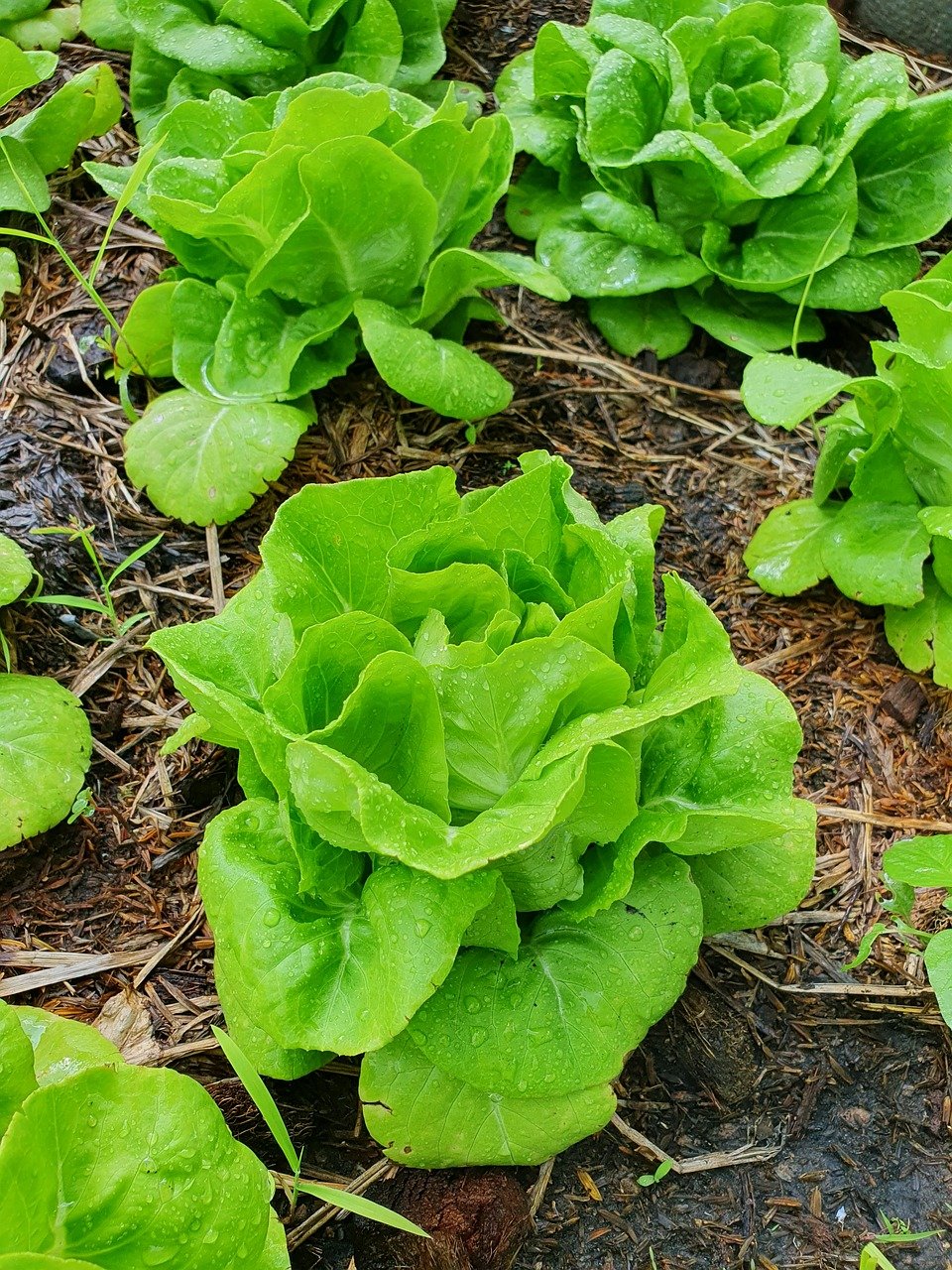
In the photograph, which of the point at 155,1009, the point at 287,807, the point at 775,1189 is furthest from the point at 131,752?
the point at 775,1189

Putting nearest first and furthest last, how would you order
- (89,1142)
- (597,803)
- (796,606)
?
(89,1142) → (597,803) → (796,606)

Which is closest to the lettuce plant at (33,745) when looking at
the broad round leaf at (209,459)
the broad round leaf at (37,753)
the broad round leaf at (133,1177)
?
the broad round leaf at (37,753)

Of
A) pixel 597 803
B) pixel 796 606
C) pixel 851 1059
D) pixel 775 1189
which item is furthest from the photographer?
pixel 796 606

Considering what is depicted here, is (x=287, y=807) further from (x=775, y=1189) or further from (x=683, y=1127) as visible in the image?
(x=775, y=1189)

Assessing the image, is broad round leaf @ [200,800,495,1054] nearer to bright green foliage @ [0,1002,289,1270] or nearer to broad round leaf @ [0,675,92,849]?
bright green foliage @ [0,1002,289,1270]

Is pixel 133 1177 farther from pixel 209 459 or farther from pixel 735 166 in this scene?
pixel 735 166

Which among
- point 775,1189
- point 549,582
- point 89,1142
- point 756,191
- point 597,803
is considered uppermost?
point 756,191
